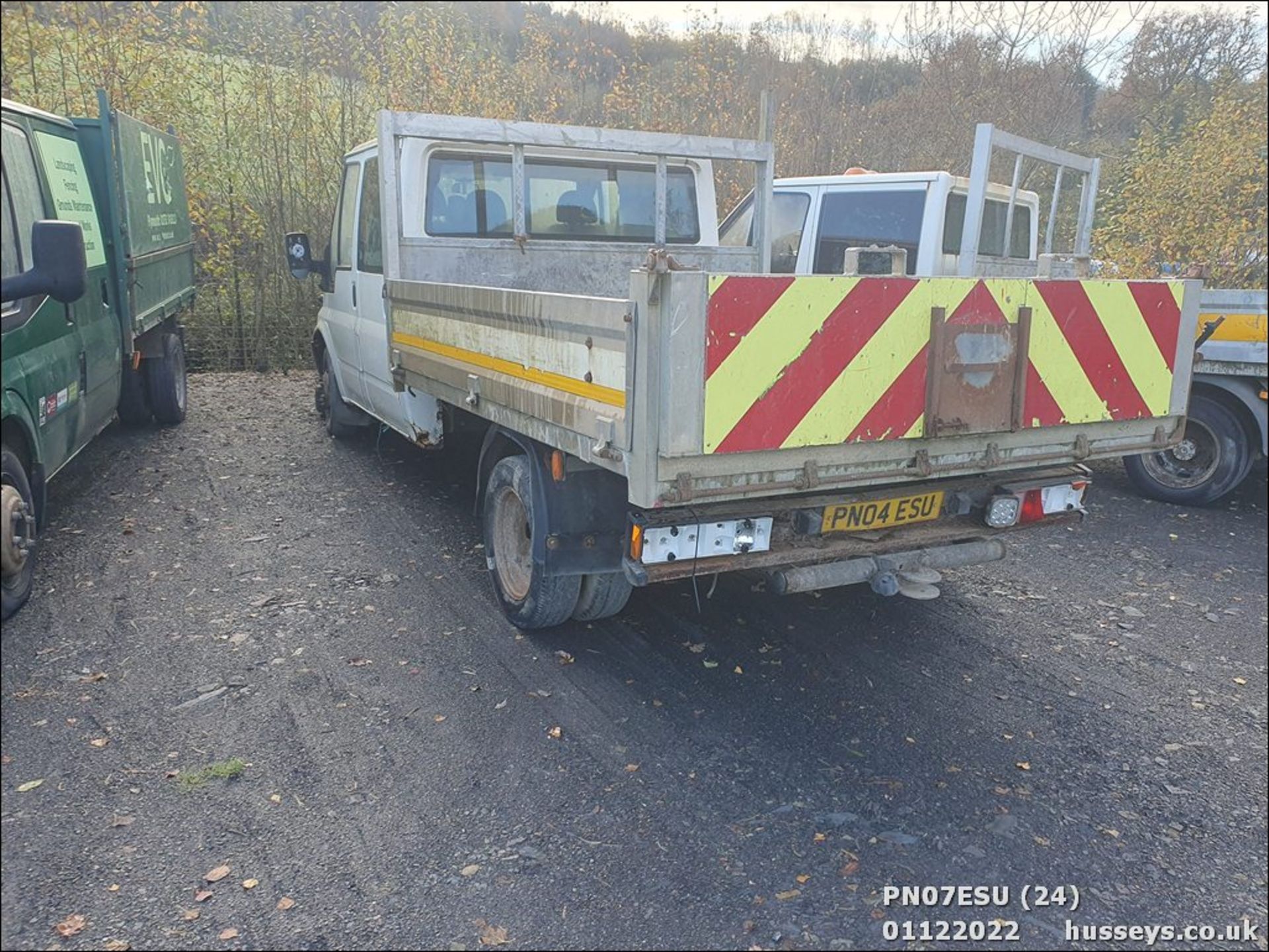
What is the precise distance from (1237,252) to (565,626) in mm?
7483

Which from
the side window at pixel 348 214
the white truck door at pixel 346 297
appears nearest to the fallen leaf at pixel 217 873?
the white truck door at pixel 346 297

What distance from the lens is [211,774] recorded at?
2.26 m

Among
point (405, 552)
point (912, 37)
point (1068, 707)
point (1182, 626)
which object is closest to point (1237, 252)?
point (912, 37)

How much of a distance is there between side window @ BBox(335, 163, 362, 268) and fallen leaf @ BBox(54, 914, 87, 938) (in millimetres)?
5124

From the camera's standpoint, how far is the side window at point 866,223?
724cm

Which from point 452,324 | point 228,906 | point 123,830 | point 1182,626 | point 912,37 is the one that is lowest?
point 1182,626

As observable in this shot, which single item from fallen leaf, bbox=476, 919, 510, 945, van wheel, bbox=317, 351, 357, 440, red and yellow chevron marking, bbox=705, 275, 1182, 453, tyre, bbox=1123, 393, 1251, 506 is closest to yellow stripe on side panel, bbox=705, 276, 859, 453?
red and yellow chevron marking, bbox=705, 275, 1182, 453

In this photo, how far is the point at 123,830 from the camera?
200 cm

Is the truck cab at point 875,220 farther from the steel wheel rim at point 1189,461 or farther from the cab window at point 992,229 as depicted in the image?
the steel wheel rim at point 1189,461

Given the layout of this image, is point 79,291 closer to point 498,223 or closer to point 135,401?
point 498,223

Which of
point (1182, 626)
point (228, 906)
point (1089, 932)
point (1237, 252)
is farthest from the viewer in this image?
point (1237, 252)

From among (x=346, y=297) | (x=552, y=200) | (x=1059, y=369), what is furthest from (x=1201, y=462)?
(x=346, y=297)

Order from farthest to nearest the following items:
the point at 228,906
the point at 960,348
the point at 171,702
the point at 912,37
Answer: the point at 912,37, the point at 960,348, the point at 171,702, the point at 228,906

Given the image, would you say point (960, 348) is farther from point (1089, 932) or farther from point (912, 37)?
point (912, 37)
